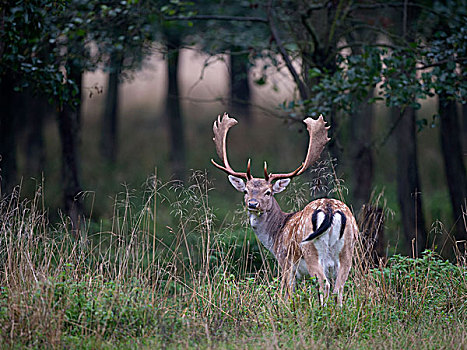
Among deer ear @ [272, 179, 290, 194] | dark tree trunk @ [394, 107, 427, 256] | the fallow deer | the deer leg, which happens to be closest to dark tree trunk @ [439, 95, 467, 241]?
dark tree trunk @ [394, 107, 427, 256]

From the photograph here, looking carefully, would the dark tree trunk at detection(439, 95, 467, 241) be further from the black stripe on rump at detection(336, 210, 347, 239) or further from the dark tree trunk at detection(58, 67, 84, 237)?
the dark tree trunk at detection(58, 67, 84, 237)

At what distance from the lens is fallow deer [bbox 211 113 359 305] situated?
19.8ft

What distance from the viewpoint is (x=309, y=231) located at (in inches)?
242

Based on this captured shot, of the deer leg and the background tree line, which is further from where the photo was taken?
the background tree line

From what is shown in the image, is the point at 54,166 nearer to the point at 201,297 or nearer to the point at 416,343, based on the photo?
the point at 201,297

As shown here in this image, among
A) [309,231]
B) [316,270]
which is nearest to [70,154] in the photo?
[309,231]

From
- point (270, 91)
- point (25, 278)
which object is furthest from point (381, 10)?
point (25, 278)

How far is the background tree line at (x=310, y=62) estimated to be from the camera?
7641 millimetres

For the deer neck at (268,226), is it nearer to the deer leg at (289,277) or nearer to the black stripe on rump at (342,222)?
the deer leg at (289,277)

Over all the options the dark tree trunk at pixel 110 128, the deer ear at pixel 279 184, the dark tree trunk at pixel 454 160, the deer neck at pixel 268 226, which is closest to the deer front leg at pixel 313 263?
the deer neck at pixel 268 226

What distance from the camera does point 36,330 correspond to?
15.3 feet

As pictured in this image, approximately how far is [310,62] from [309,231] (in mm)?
3369

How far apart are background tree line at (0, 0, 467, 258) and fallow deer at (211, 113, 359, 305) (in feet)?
5.04

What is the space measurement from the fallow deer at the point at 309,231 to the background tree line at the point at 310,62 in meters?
1.54
